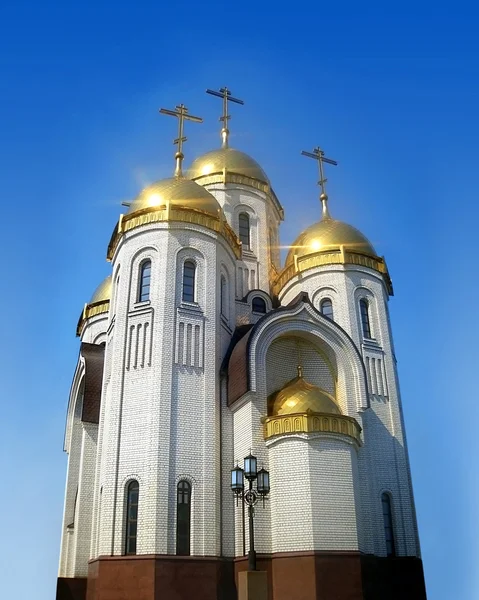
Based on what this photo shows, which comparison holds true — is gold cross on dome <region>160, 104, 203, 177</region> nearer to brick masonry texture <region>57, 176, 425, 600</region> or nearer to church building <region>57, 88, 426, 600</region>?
church building <region>57, 88, 426, 600</region>

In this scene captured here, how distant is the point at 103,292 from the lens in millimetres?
25219

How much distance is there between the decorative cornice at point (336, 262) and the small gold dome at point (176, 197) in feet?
13.8

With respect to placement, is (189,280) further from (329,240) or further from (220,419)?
(329,240)

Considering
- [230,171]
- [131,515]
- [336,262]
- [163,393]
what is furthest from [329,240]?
[131,515]

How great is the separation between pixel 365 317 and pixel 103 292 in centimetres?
1120

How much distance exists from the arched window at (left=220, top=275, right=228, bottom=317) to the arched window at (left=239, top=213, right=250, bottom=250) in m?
4.69

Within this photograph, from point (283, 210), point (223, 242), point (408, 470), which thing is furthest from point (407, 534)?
point (283, 210)

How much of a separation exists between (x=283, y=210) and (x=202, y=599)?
16940mm

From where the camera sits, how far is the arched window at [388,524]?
17.1 metres

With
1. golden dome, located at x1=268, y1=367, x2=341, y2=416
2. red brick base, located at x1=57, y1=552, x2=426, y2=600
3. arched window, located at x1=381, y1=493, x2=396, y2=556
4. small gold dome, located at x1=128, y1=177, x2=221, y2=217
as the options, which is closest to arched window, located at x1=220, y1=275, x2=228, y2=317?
small gold dome, located at x1=128, y1=177, x2=221, y2=217

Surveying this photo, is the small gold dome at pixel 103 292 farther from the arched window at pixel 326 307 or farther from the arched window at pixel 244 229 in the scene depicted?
the arched window at pixel 326 307

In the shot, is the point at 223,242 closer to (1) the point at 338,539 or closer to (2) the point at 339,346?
(2) the point at 339,346

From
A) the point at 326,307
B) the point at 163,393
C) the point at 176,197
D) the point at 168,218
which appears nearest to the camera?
the point at 163,393

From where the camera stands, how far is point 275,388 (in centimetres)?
1766
